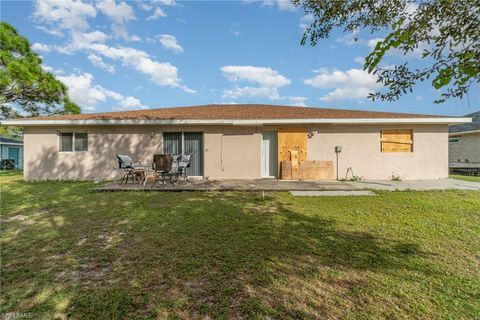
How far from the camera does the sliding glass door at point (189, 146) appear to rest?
33.9ft

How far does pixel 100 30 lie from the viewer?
12.2 metres

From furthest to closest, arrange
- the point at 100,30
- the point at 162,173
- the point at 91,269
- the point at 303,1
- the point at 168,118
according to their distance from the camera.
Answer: the point at 100,30 < the point at 168,118 < the point at 162,173 < the point at 303,1 < the point at 91,269

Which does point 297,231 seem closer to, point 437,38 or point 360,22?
point 437,38

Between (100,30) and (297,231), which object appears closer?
(297,231)

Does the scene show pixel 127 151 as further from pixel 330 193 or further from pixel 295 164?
pixel 330 193

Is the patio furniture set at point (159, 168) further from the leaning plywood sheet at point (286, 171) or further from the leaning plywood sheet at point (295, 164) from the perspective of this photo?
the leaning plywood sheet at point (295, 164)

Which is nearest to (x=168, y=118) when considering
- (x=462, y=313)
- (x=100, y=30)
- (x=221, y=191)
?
(x=221, y=191)

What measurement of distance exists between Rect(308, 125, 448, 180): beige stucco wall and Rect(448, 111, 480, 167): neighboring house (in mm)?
8183

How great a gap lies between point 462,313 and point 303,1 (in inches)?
161

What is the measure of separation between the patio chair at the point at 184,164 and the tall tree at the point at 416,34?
689 cm

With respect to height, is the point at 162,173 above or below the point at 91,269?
above

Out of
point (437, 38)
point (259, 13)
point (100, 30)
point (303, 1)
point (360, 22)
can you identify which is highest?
point (100, 30)

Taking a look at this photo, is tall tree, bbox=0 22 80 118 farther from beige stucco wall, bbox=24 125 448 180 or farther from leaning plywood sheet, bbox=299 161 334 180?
leaning plywood sheet, bbox=299 161 334 180

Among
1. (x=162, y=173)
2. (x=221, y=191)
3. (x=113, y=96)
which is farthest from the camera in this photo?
(x=113, y=96)
